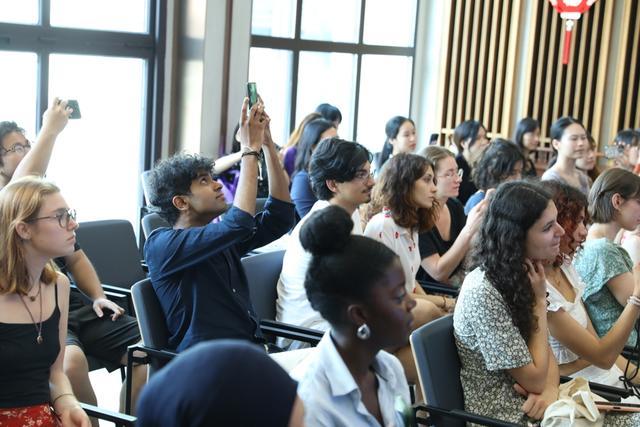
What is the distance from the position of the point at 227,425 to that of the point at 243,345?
0.40 ft

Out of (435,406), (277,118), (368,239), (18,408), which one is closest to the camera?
(368,239)

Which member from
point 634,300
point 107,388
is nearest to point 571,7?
point 634,300

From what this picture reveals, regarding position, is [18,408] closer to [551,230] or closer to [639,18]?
[551,230]

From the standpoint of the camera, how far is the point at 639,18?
8.98 metres

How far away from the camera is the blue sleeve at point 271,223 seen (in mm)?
3510

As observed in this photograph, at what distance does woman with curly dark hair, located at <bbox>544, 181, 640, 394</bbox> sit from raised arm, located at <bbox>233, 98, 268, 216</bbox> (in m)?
1.11

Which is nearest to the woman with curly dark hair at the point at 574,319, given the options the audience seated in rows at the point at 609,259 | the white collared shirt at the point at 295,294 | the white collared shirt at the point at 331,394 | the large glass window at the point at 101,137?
the audience seated in rows at the point at 609,259

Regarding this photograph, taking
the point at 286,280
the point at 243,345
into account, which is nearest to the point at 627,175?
the point at 286,280

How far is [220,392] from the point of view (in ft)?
3.95

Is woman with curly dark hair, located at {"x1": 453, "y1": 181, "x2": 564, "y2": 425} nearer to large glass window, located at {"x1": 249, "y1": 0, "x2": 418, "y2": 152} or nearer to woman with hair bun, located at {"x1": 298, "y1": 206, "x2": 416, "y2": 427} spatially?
woman with hair bun, located at {"x1": 298, "y1": 206, "x2": 416, "y2": 427}

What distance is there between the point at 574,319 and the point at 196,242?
1.38 meters

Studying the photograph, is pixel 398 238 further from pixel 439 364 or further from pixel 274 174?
pixel 439 364

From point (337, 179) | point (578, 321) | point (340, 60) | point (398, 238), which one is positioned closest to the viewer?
point (578, 321)

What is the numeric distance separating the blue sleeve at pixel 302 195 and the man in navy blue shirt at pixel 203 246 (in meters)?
1.34
